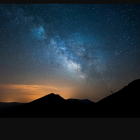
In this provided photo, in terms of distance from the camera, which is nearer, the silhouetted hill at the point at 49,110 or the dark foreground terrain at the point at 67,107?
the dark foreground terrain at the point at 67,107

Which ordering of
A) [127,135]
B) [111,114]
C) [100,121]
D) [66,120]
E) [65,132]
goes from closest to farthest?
[127,135] < [65,132] < [100,121] < [66,120] < [111,114]

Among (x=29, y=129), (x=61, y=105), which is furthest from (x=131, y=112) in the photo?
(x=61, y=105)

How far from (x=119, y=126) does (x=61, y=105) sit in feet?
33.1

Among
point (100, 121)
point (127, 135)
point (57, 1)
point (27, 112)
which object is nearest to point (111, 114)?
point (100, 121)

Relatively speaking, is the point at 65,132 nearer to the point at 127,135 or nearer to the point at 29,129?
the point at 29,129

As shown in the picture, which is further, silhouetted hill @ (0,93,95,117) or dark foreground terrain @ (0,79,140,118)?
silhouetted hill @ (0,93,95,117)

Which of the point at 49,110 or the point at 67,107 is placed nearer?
the point at 49,110

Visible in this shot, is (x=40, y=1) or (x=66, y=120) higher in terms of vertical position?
(x=40, y=1)

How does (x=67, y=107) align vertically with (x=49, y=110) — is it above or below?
above

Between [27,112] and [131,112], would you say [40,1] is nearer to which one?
[131,112]

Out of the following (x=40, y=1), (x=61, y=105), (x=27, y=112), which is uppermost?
(x=40, y=1)

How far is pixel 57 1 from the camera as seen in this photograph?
4680 millimetres

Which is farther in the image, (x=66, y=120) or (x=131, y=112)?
(x=131, y=112)

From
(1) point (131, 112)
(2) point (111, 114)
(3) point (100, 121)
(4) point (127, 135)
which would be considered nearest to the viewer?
(4) point (127, 135)
